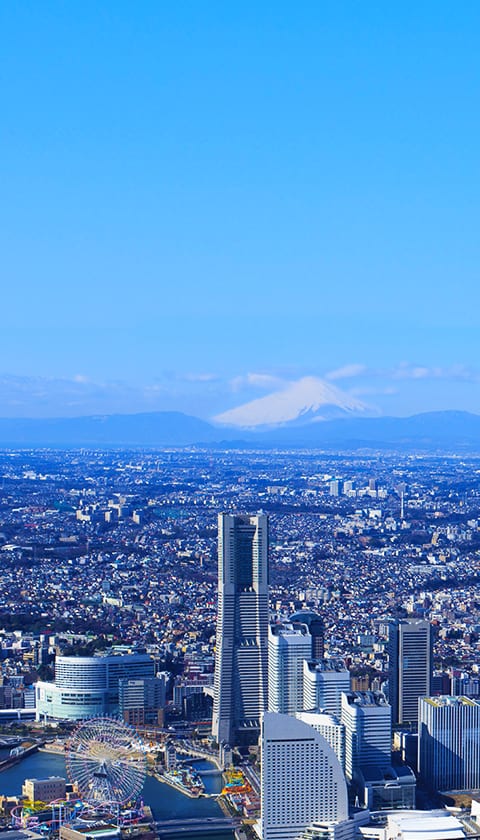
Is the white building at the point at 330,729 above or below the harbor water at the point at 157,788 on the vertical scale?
above

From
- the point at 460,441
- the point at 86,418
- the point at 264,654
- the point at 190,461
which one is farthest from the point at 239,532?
the point at 86,418

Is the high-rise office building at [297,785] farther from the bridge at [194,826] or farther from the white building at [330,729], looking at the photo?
the white building at [330,729]

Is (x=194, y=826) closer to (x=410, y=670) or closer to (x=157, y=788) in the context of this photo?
(x=157, y=788)

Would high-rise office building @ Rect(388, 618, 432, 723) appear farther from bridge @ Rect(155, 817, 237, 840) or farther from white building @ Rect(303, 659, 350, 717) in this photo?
bridge @ Rect(155, 817, 237, 840)

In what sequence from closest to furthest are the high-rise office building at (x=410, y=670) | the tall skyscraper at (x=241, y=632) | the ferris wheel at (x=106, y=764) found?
the ferris wheel at (x=106, y=764) < the tall skyscraper at (x=241, y=632) < the high-rise office building at (x=410, y=670)

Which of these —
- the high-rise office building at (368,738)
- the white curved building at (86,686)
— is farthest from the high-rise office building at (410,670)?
the white curved building at (86,686)

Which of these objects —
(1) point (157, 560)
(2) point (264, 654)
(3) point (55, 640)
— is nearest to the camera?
(2) point (264, 654)

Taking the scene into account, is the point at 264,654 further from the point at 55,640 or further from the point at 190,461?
the point at 190,461
